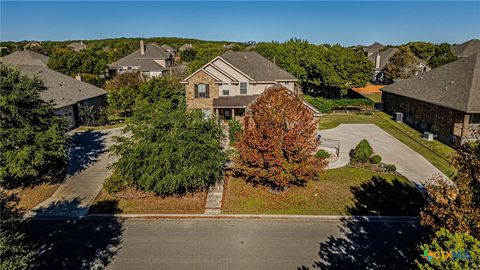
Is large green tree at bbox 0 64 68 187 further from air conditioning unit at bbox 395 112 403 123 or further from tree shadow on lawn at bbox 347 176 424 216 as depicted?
air conditioning unit at bbox 395 112 403 123

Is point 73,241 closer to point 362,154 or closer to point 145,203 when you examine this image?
point 145,203

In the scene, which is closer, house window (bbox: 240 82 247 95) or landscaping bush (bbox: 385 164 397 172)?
landscaping bush (bbox: 385 164 397 172)

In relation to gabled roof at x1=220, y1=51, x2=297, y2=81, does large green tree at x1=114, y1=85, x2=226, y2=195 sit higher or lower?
lower

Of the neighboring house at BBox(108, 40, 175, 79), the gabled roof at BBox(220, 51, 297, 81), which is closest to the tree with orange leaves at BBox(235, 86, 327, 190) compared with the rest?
the gabled roof at BBox(220, 51, 297, 81)

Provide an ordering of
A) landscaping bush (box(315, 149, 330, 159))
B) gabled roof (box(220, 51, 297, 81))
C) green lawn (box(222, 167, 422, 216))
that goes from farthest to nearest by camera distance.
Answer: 1. gabled roof (box(220, 51, 297, 81))
2. landscaping bush (box(315, 149, 330, 159))
3. green lawn (box(222, 167, 422, 216))

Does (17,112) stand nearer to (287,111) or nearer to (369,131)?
(287,111)

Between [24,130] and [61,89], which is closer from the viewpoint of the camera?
[24,130]

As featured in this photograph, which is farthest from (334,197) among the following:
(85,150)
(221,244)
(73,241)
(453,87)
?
(85,150)

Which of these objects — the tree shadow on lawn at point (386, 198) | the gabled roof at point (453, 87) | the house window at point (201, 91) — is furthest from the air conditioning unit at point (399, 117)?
the house window at point (201, 91)

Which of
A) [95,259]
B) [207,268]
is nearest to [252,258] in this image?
[207,268]
